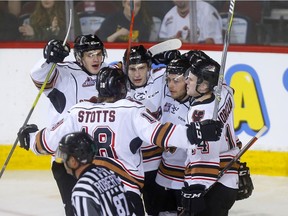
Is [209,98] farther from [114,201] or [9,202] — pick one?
[9,202]

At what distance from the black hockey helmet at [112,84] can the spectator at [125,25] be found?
Result: 12.3 feet

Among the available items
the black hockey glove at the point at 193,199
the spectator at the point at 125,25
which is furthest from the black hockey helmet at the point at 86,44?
the spectator at the point at 125,25

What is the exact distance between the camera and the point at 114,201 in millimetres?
3992

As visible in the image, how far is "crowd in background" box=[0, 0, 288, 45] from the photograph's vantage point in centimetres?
791

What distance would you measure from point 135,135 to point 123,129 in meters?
0.08

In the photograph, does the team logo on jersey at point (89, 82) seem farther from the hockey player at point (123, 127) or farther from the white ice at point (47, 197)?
the white ice at point (47, 197)

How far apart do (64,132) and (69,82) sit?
3.56 ft

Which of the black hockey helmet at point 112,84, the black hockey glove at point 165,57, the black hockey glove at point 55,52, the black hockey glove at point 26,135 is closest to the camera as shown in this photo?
the black hockey helmet at point 112,84

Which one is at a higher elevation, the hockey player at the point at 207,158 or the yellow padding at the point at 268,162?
the hockey player at the point at 207,158

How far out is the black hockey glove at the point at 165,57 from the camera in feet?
19.0

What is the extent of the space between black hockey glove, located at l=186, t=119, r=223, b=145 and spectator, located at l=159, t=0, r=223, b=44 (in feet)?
12.0

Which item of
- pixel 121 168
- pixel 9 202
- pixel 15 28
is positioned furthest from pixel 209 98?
pixel 15 28

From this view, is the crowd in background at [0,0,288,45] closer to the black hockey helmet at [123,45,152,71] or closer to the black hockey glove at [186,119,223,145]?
the black hockey helmet at [123,45,152,71]

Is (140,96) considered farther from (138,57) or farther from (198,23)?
(198,23)
